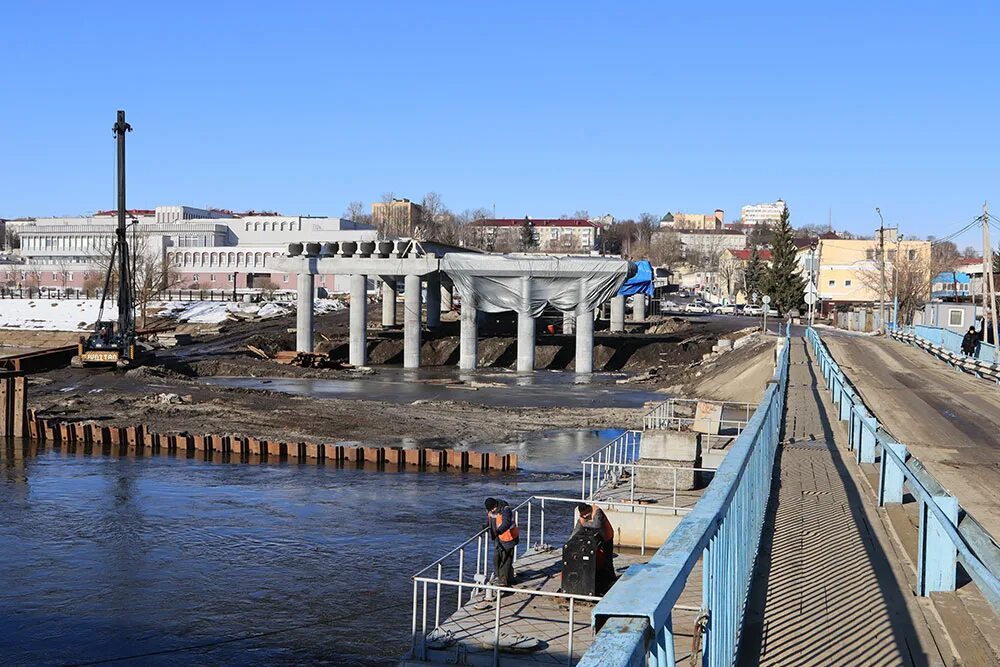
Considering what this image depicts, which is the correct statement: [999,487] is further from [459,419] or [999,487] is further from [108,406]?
[108,406]

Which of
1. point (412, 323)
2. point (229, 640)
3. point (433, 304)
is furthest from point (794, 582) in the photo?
point (433, 304)

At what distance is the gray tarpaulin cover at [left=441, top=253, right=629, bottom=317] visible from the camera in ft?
212

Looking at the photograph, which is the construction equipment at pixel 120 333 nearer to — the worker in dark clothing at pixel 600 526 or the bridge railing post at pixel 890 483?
the worker in dark clothing at pixel 600 526

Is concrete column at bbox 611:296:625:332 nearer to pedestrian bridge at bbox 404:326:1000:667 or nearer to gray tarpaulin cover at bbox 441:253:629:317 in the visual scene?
gray tarpaulin cover at bbox 441:253:629:317

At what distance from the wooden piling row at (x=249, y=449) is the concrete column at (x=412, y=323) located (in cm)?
2862

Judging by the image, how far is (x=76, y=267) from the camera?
14438 cm

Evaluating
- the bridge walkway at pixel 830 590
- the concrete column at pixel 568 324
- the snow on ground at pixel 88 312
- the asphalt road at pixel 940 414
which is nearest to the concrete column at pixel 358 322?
the concrete column at pixel 568 324

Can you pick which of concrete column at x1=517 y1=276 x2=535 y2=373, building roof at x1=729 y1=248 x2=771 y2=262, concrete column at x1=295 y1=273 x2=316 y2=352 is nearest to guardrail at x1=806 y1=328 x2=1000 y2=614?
concrete column at x1=517 y1=276 x2=535 y2=373

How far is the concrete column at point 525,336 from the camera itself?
64.0 meters

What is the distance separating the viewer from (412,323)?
63906 millimetres

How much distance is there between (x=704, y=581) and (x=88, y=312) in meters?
94.1

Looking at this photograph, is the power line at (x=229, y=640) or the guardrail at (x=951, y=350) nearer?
the power line at (x=229, y=640)

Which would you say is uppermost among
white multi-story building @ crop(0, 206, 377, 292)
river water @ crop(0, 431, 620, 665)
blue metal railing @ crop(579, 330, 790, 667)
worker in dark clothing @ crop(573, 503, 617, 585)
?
white multi-story building @ crop(0, 206, 377, 292)

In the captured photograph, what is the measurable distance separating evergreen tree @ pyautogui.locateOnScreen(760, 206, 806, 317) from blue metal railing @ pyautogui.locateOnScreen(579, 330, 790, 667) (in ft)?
347
